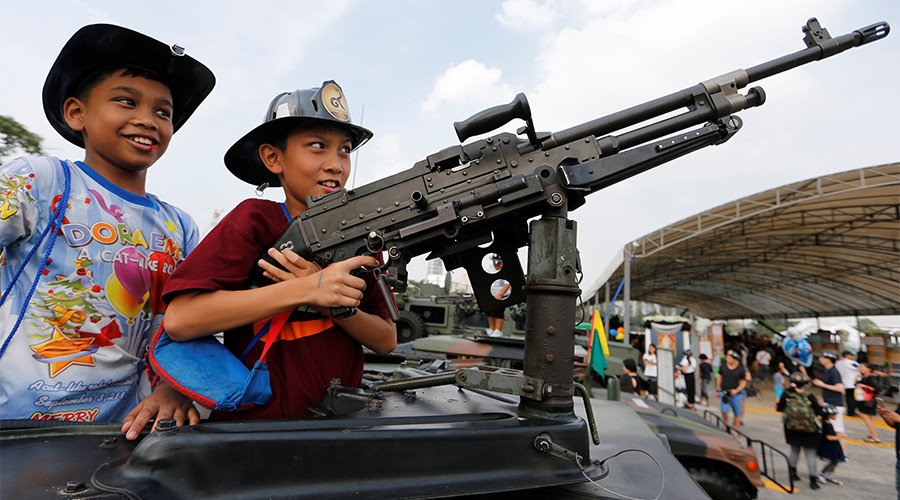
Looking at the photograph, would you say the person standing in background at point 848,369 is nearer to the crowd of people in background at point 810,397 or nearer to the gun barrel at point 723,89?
the crowd of people in background at point 810,397

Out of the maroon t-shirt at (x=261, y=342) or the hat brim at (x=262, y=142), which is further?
the hat brim at (x=262, y=142)

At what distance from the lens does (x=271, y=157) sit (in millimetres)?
2119

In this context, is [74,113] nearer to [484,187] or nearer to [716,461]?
[484,187]

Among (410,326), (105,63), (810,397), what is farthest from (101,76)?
(410,326)

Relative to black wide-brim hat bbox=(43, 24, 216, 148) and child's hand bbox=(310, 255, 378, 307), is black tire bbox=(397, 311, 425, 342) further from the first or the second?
child's hand bbox=(310, 255, 378, 307)

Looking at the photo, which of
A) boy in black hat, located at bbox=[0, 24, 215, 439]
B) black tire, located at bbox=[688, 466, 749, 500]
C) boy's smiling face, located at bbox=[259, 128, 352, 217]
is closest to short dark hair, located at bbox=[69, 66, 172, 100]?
boy in black hat, located at bbox=[0, 24, 215, 439]

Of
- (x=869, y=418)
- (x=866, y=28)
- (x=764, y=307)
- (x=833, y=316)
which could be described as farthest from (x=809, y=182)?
(x=764, y=307)

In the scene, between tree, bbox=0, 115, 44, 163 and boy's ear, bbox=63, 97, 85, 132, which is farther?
tree, bbox=0, 115, 44, 163

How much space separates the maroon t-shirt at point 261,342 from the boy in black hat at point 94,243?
31cm

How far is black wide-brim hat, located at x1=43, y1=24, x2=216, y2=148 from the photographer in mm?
1817

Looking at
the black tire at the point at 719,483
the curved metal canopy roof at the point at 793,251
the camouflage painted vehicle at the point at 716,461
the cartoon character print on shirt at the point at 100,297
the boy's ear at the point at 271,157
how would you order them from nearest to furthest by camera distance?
1. the cartoon character print on shirt at the point at 100,297
2. the boy's ear at the point at 271,157
3. the camouflage painted vehicle at the point at 716,461
4. the black tire at the point at 719,483
5. the curved metal canopy roof at the point at 793,251

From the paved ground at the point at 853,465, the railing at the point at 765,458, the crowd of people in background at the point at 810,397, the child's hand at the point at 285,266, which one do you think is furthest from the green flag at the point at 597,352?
the child's hand at the point at 285,266

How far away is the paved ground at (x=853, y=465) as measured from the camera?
Answer: 7.07m

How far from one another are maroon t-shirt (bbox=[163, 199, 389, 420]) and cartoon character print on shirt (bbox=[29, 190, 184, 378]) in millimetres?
406
